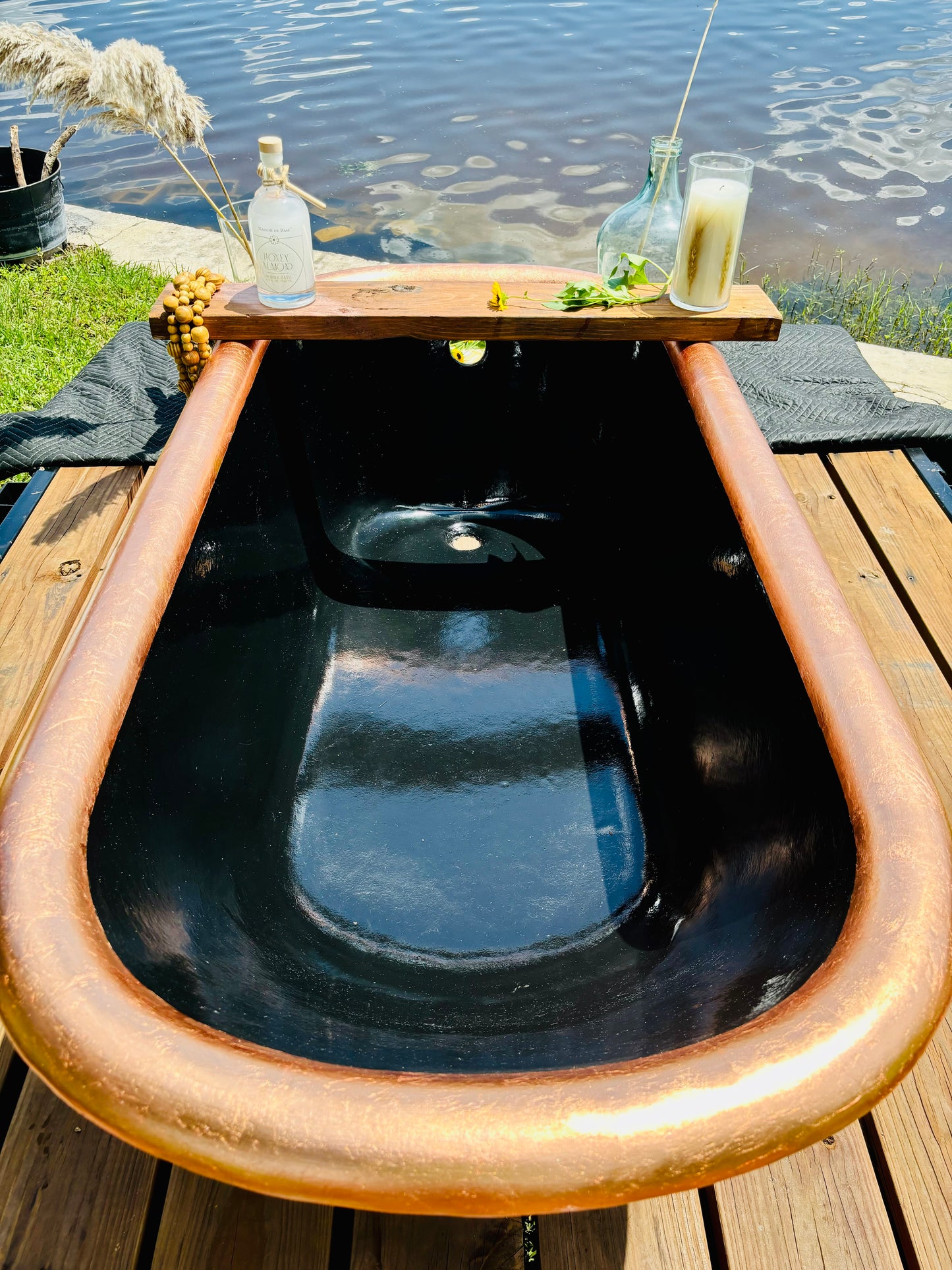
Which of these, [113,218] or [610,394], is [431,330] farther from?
[113,218]

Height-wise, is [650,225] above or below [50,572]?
above

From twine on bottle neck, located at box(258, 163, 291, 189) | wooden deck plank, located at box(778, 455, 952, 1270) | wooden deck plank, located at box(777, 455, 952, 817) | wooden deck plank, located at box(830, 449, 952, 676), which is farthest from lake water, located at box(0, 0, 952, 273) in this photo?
twine on bottle neck, located at box(258, 163, 291, 189)

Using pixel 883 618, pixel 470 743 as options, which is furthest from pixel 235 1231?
pixel 883 618

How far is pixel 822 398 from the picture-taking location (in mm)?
2316

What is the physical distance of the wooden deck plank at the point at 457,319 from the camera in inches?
58.7

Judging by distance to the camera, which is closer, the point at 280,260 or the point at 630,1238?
the point at 630,1238

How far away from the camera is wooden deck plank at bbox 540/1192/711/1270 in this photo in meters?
0.89

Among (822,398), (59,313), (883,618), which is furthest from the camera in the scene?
(59,313)

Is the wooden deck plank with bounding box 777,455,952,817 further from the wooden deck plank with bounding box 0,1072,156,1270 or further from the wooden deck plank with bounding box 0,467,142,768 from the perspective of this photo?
the wooden deck plank with bounding box 0,467,142,768

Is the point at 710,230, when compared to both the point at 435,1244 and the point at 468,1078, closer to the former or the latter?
the point at 468,1078

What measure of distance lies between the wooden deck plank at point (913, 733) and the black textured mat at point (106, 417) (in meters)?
1.51

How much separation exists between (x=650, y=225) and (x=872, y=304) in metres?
2.12

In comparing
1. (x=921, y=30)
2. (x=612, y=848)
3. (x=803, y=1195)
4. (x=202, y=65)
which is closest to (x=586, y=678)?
(x=612, y=848)

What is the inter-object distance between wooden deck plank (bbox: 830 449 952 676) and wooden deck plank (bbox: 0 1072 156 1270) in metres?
1.43
